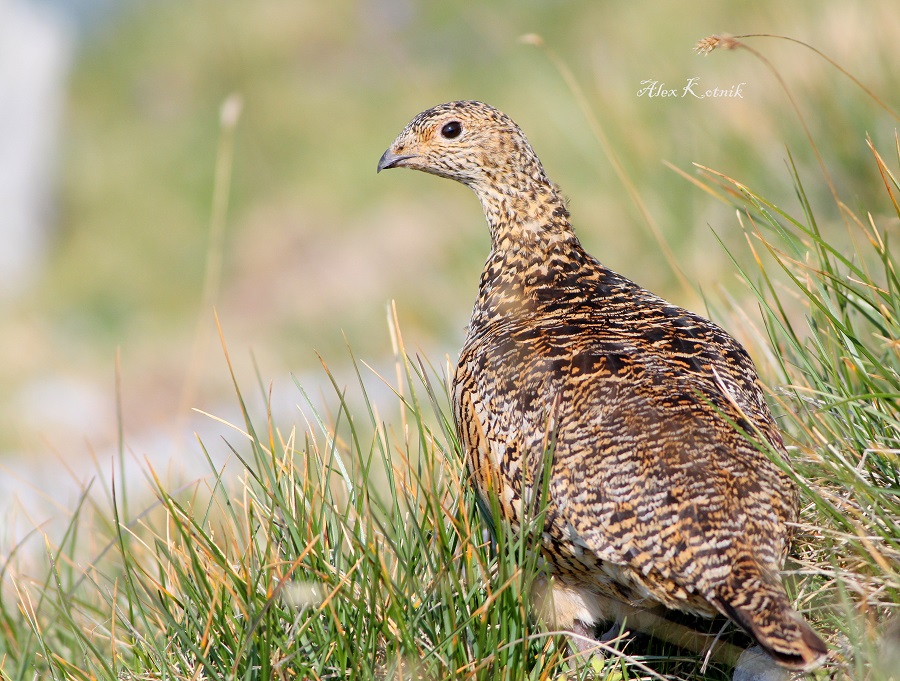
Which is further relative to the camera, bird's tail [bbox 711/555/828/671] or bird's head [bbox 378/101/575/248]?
bird's head [bbox 378/101/575/248]

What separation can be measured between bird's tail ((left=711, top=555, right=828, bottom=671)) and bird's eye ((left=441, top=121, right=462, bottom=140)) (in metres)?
2.41

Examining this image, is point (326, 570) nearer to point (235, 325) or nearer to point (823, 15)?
point (823, 15)

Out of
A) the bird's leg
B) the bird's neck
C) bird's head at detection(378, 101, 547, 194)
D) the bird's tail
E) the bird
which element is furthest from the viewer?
bird's head at detection(378, 101, 547, 194)

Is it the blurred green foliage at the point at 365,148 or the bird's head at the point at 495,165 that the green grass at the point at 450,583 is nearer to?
the bird's head at the point at 495,165

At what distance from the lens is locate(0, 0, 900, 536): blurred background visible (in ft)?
23.0

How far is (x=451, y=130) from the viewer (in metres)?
4.28

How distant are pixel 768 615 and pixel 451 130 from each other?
262cm

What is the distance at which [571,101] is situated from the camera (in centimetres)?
885

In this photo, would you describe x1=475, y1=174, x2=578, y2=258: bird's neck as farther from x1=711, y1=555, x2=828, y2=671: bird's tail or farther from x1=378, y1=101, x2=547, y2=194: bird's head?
x1=711, y1=555, x2=828, y2=671: bird's tail

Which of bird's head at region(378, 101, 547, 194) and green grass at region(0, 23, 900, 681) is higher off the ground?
bird's head at region(378, 101, 547, 194)

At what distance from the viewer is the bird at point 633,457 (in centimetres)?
256
